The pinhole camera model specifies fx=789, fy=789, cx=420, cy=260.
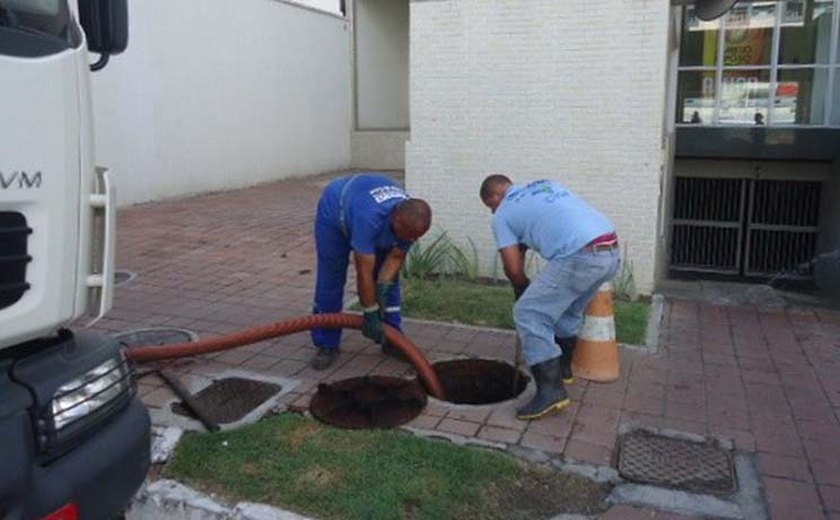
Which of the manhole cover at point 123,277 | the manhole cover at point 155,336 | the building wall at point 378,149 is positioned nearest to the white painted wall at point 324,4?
the building wall at point 378,149

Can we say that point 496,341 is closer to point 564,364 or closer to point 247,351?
point 564,364

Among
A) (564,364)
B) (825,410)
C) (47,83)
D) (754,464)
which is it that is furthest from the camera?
(564,364)

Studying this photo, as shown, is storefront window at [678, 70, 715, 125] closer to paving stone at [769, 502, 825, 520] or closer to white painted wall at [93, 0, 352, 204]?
white painted wall at [93, 0, 352, 204]

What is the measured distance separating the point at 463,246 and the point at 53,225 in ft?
17.3

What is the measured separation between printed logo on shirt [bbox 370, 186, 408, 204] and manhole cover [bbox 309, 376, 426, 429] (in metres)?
1.10

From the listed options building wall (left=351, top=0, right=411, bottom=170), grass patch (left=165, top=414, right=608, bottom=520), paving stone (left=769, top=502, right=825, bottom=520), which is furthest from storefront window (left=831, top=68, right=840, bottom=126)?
grass patch (left=165, top=414, right=608, bottom=520)

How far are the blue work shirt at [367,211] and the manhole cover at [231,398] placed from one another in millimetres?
1030

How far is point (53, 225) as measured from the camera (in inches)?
101

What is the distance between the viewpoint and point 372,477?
3.61 metres

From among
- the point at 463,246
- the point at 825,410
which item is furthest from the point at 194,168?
the point at 825,410

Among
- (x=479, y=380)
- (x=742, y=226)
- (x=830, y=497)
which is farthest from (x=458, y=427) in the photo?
(x=742, y=226)

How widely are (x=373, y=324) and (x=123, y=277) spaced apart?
376 cm

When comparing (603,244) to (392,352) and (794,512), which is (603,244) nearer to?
(794,512)

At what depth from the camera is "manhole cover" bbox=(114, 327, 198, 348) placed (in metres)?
5.46
